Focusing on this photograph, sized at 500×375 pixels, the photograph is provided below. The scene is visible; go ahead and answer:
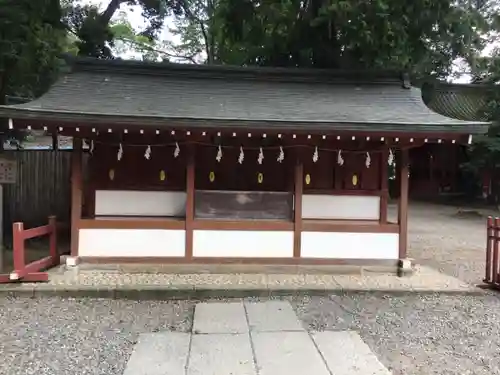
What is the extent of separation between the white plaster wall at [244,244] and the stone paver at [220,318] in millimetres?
1472

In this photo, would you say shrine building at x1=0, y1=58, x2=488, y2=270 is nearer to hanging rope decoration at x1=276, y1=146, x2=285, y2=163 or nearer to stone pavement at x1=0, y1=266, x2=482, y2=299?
hanging rope decoration at x1=276, y1=146, x2=285, y2=163

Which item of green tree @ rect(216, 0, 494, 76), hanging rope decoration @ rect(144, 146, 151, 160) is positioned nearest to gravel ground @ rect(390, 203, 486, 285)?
green tree @ rect(216, 0, 494, 76)

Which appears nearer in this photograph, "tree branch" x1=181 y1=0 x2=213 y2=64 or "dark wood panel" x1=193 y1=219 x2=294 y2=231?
"dark wood panel" x1=193 y1=219 x2=294 y2=231

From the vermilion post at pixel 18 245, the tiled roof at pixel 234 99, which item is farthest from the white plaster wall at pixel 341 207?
the vermilion post at pixel 18 245

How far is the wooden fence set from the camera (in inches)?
384

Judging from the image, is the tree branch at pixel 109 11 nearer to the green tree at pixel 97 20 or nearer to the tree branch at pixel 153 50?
the green tree at pixel 97 20

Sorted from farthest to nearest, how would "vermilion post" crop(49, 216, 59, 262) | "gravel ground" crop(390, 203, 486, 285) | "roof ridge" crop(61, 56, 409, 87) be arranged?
"gravel ground" crop(390, 203, 486, 285) < "roof ridge" crop(61, 56, 409, 87) < "vermilion post" crop(49, 216, 59, 262)

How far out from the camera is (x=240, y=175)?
7.62 m

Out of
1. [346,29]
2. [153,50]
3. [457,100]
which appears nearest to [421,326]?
[346,29]

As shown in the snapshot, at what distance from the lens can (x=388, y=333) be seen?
476 centimetres

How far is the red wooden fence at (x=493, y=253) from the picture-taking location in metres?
6.64

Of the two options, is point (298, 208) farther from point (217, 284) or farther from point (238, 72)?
point (238, 72)

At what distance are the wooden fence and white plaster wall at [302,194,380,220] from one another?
536 cm

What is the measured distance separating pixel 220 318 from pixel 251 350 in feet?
3.35
